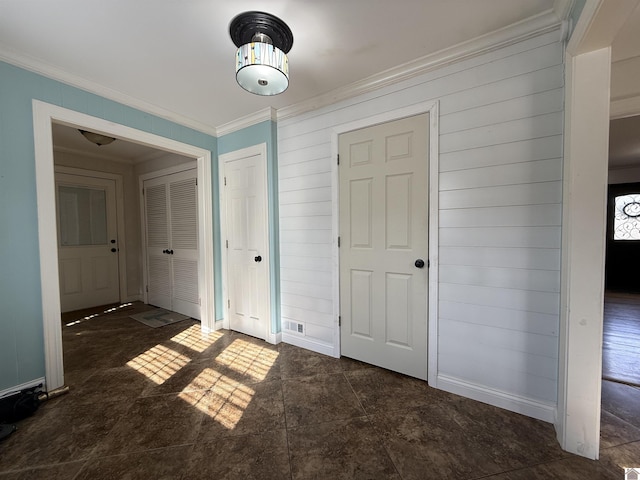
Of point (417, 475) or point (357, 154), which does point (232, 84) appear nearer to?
point (357, 154)

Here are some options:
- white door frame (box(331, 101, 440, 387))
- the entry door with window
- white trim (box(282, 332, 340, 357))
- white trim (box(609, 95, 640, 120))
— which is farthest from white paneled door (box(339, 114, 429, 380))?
the entry door with window

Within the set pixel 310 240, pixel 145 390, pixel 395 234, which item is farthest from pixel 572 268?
pixel 145 390

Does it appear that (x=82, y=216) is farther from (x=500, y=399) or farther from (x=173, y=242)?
(x=500, y=399)

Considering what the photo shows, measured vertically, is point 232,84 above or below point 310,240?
above

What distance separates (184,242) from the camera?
361 centimetres

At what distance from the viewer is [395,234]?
6.91 ft

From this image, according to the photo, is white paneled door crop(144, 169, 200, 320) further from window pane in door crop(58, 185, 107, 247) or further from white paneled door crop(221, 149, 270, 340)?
window pane in door crop(58, 185, 107, 247)

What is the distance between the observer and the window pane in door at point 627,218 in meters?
4.94

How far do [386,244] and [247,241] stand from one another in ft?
5.16

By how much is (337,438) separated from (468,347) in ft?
3.53

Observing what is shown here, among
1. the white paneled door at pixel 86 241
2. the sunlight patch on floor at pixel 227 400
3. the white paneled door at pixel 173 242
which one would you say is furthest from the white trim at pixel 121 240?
the sunlight patch on floor at pixel 227 400

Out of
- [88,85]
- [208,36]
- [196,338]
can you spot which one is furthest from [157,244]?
[208,36]

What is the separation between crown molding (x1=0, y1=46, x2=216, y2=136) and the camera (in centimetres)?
178

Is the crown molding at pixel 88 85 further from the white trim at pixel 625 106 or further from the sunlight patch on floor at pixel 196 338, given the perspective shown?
the white trim at pixel 625 106
